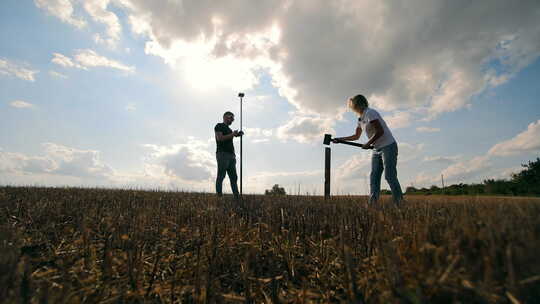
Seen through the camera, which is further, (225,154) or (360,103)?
(225,154)

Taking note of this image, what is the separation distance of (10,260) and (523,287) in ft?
8.37

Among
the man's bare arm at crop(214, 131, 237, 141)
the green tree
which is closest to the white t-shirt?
the man's bare arm at crop(214, 131, 237, 141)

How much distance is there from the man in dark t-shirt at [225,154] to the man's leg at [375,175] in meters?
3.26

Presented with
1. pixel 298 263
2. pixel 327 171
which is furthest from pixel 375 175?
pixel 298 263

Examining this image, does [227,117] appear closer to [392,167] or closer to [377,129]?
[377,129]

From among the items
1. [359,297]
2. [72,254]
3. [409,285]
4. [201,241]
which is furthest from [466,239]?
[72,254]

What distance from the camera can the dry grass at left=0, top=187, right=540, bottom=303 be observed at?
119 cm

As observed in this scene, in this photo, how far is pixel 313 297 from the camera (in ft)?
6.12

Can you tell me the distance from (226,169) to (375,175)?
3.61 meters

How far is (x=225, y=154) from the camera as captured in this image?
686cm

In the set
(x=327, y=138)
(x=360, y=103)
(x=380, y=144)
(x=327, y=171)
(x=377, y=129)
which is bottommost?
(x=327, y=171)

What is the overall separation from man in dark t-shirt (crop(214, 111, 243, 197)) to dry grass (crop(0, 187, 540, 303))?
331cm

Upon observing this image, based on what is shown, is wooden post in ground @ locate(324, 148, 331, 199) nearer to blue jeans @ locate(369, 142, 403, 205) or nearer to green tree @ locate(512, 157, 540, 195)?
blue jeans @ locate(369, 142, 403, 205)

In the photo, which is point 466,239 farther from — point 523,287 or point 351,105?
point 351,105
